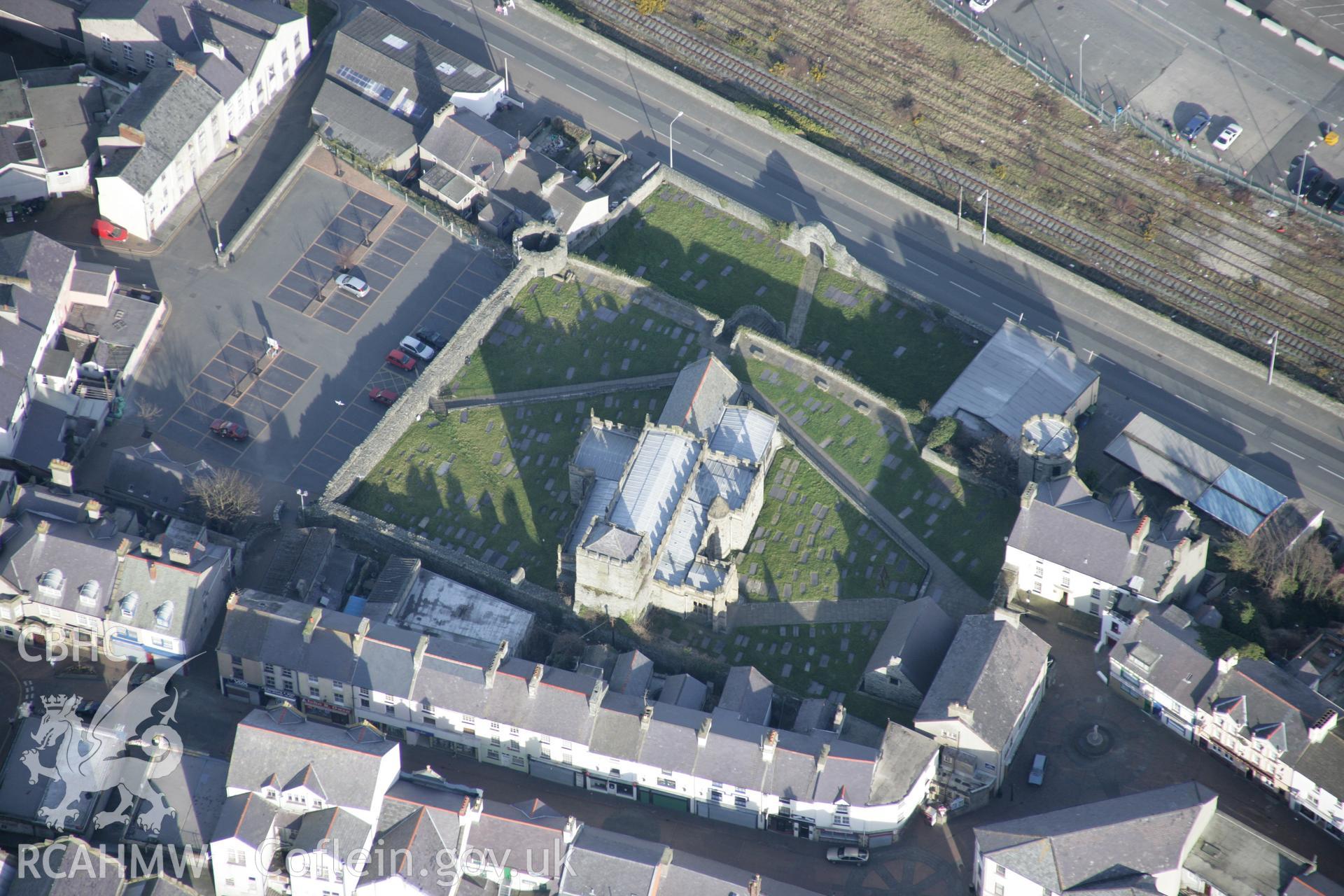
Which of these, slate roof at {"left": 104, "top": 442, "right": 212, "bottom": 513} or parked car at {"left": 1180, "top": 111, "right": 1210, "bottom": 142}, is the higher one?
parked car at {"left": 1180, "top": 111, "right": 1210, "bottom": 142}

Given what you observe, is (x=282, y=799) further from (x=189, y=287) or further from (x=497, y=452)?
(x=189, y=287)

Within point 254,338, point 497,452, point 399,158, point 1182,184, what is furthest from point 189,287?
point 1182,184

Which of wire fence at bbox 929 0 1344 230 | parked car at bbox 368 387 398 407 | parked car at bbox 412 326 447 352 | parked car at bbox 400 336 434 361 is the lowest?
parked car at bbox 368 387 398 407

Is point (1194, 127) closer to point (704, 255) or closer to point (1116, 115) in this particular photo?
point (1116, 115)

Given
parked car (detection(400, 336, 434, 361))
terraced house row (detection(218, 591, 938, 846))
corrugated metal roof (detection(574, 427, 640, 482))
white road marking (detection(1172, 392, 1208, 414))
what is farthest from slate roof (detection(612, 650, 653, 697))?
white road marking (detection(1172, 392, 1208, 414))

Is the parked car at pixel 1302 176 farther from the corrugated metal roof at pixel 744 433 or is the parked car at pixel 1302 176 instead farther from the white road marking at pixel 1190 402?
the corrugated metal roof at pixel 744 433

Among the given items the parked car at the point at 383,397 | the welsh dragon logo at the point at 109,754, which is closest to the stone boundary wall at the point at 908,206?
the parked car at the point at 383,397

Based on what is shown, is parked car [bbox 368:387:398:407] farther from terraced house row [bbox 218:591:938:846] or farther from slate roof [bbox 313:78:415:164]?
slate roof [bbox 313:78:415:164]

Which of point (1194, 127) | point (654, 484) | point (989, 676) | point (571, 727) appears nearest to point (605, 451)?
point (654, 484)
